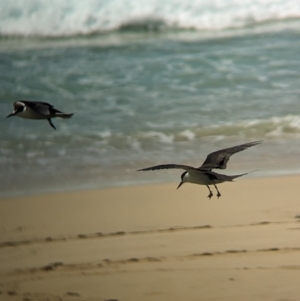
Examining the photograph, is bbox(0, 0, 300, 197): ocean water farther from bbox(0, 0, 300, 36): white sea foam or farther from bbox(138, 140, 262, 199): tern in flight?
bbox(138, 140, 262, 199): tern in flight

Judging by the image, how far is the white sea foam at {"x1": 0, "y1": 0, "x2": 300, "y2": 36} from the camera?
481 cm

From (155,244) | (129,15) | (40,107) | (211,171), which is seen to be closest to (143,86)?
(129,15)

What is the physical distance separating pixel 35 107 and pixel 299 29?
2.24 metres

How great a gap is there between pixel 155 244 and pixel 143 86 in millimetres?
1353

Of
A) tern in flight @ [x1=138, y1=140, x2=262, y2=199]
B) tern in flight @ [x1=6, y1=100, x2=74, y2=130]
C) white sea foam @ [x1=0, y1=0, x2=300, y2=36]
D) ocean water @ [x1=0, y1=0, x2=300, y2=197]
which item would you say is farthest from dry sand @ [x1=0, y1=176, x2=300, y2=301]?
white sea foam @ [x1=0, y1=0, x2=300, y2=36]

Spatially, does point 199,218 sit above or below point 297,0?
below

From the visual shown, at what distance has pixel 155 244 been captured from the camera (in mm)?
3537

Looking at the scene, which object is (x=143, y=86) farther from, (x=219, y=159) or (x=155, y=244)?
(x=219, y=159)

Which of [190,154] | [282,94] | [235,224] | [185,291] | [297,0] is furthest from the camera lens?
[297,0]

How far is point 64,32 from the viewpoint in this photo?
5.00 metres

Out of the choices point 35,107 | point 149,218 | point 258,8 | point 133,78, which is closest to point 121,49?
point 133,78

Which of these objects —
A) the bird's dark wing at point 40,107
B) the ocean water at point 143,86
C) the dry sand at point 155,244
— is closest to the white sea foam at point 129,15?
the ocean water at point 143,86

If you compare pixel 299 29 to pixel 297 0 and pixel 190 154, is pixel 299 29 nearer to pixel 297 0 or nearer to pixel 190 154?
pixel 297 0

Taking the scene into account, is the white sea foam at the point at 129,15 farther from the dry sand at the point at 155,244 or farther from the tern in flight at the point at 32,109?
the tern in flight at the point at 32,109
